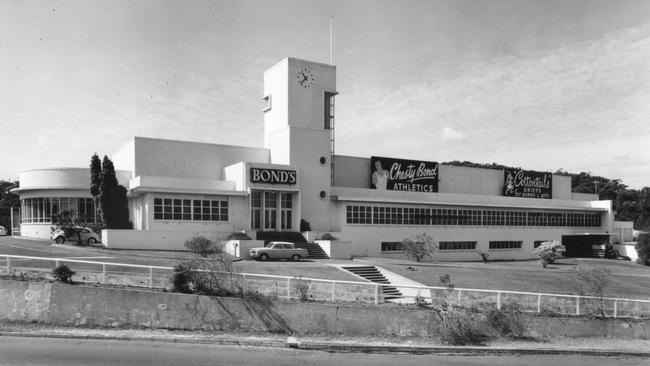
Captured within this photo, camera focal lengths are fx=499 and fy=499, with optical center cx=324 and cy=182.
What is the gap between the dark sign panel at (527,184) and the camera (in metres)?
51.9

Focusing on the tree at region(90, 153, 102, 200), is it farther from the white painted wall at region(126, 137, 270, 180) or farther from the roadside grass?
the roadside grass

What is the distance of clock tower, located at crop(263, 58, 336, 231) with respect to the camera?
36.7 m

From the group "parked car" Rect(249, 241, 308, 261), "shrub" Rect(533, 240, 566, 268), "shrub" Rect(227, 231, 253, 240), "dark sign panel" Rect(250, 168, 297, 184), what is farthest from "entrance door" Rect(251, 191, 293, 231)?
"shrub" Rect(533, 240, 566, 268)

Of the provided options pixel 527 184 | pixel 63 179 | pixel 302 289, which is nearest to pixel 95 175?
pixel 63 179

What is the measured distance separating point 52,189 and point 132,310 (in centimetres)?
2682

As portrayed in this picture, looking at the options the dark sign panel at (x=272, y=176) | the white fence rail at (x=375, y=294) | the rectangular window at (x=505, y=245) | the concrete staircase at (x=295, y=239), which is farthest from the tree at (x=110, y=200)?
the rectangular window at (x=505, y=245)

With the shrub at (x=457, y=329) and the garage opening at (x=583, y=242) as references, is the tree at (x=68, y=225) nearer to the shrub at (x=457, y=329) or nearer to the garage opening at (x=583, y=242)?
the shrub at (x=457, y=329)

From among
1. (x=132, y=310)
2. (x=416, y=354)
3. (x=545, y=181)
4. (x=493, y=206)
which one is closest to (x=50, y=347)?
(x=132, y=310)

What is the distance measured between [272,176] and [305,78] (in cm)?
928

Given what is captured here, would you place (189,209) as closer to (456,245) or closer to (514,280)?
(514,280)

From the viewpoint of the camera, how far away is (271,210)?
116 ft

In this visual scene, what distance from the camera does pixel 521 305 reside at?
55.4 ft

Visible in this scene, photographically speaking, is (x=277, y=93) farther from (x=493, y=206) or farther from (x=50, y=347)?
(x=50, y=347)

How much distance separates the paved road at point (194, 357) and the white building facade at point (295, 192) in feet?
59.7
